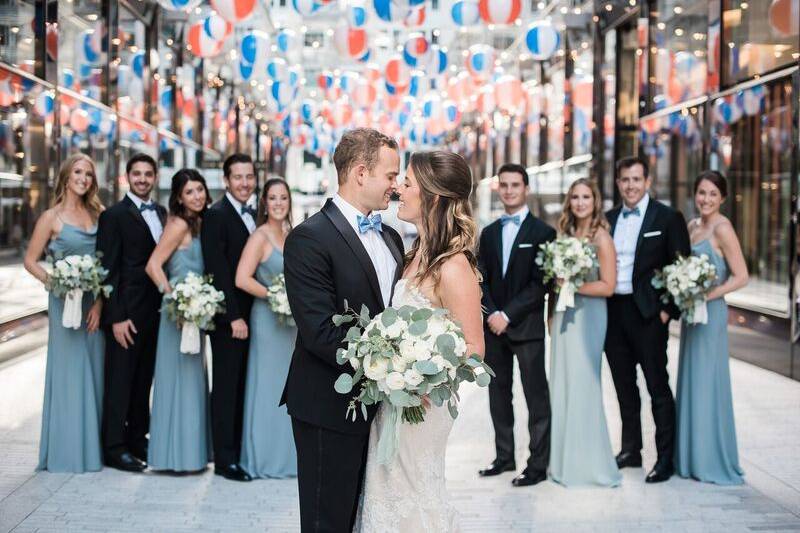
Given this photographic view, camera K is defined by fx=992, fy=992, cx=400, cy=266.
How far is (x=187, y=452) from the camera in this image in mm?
5871

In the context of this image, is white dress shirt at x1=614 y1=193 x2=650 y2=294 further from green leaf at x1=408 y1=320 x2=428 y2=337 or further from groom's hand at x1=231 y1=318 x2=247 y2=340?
green leaf at x1=408 y1=320 x2=428 y2=337

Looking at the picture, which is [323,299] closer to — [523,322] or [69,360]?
[523,322]

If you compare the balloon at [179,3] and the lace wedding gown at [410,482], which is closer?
the lace wedding gown at [410,482]

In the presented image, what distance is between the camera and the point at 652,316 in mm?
5816

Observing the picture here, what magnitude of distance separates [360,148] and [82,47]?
10619mm

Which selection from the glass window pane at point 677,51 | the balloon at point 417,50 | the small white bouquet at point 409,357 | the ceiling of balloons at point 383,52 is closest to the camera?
the small white bouquet at point 409,357

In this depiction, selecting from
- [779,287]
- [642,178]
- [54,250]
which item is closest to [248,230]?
[54,250]

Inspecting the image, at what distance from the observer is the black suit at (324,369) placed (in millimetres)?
3061

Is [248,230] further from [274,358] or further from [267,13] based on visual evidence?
[267,13]

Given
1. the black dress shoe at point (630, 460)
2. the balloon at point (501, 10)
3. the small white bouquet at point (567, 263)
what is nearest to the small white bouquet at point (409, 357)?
the small white bouquet at point (567, 263)

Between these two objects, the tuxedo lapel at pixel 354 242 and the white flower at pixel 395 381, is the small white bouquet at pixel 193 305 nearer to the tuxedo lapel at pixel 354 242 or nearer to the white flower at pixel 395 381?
the tuxedo lapel at pixel 354 242

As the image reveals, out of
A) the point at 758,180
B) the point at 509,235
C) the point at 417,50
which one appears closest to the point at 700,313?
the point at 509,235

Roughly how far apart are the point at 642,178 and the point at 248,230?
7.82 feet

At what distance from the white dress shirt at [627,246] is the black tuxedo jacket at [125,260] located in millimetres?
2851
